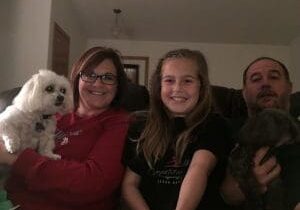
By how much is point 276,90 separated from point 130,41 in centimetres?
496

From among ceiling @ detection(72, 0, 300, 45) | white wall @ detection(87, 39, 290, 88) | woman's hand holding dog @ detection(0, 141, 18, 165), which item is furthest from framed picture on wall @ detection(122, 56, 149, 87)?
woman's hand holding dog @ detection(0, 141, 18, 165)

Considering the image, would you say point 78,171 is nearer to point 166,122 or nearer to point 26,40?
point 166,122

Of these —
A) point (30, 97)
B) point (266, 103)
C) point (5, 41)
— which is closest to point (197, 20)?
point (5, 41)

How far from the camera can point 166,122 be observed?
1690 mm

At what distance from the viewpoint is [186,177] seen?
1.47 metres

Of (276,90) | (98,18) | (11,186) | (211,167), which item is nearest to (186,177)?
(211,167)

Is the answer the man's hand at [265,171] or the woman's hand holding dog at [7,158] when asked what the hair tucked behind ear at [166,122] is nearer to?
the man's hand at [265,171]

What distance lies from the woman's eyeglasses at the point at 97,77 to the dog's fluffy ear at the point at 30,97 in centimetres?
21

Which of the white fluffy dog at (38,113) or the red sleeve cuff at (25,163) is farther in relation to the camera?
the white fluffy dog at (38,113)

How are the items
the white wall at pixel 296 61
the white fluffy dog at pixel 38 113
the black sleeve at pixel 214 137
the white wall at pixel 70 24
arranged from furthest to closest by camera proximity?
the white wall at pixel 296 61, the white wall at pixel 70 24, the white fluffy dog at pixel 38 113, the black sleeve at pixel 214 137

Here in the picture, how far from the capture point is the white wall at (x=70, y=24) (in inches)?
189

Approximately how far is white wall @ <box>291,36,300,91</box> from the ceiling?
104mm

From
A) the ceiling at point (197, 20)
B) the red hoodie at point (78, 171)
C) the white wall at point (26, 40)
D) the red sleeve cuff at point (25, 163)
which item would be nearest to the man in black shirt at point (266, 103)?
the red hoodie at point (78, 171)

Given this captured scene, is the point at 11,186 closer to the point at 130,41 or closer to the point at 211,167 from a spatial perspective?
the point at 211,167
